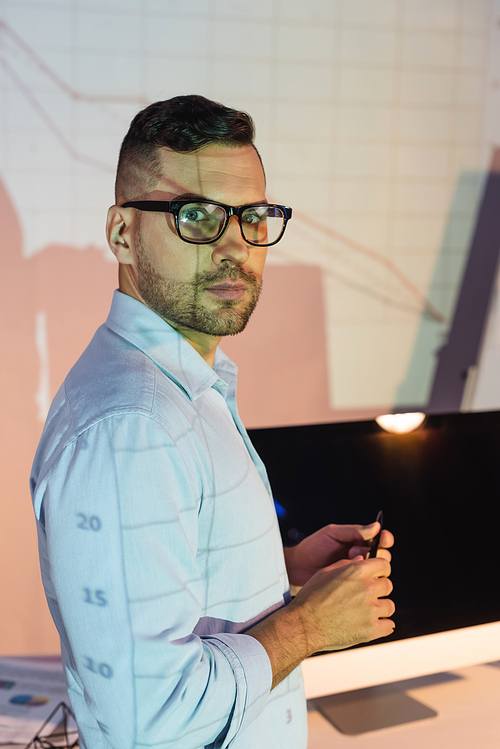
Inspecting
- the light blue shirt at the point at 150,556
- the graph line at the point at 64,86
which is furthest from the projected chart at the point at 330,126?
the light blue shirt at the point at 150,556

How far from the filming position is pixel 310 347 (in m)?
2.01

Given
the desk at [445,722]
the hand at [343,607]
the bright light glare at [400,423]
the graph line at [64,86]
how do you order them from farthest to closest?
1. the graph line at [64,86]
2. the bright light glare at [400,423]
3. the desk at [445,722]
4. the hand at [343,607]

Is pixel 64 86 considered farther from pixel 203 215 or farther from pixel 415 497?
pixel 415 497

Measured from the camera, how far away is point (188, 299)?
2.75ft

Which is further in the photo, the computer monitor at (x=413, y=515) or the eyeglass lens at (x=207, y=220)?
the computer monitor at (x=413, y=515)

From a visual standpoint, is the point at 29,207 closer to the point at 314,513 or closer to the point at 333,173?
the point at 333,173

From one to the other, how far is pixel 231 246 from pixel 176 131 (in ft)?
0.52

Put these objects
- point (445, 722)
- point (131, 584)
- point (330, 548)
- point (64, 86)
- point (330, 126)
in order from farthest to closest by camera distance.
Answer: point (330, 126) < point (64, 86) < point (445, 722) < point (330, 548) < point (131, 584)

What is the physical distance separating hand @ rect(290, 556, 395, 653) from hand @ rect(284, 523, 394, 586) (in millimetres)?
148

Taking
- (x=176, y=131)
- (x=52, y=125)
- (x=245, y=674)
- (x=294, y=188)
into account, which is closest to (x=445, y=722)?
(x=245, y=674)

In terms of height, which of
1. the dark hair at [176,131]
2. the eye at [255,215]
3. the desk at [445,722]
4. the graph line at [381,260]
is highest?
the graph line at [381,260]

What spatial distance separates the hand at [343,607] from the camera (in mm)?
770

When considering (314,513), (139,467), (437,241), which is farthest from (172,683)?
(437,241)

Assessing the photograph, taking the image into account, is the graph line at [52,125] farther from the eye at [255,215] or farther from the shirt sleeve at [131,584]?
the shirt sleeve at [131,584]
